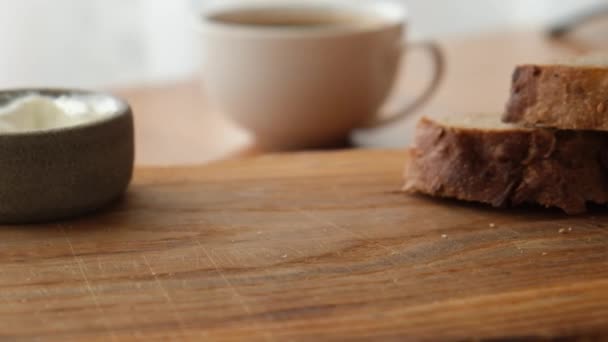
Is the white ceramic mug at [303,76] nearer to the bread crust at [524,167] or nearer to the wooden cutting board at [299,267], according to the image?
the wooden cutting board at [299,267]

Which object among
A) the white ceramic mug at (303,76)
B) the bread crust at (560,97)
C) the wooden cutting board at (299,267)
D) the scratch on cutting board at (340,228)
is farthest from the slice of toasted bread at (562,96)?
the white ceramic mug at (303,76)

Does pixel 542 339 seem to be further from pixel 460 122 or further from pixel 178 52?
pixel 178 52

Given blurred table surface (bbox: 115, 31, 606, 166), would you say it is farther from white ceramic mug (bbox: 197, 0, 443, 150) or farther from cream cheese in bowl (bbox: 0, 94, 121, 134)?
cream cheese in bowl (bbox: 0, 94, 121, 134)

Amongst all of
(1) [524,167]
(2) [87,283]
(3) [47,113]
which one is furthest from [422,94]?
(2) [87,283]

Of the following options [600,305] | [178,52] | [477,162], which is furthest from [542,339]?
[178,52]

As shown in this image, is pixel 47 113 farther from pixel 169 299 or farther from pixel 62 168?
pixel 169 299

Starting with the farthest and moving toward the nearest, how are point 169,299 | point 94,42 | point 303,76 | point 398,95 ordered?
point 94,42, point 398,95, point 303,76, point 169,299
